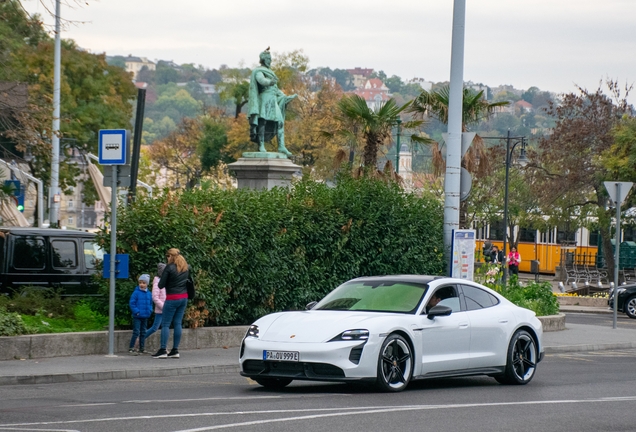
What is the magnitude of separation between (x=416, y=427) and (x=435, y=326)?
3516 millimetres

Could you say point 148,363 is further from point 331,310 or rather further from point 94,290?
point 94,290

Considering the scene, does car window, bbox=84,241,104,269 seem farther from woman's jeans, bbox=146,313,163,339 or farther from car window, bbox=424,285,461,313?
car window, bbox=424,285,461,313

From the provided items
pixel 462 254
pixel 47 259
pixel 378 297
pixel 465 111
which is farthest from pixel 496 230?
pixel 378 297

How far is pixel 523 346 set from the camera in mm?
14359

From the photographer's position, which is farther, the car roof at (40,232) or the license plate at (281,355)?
the car roof at (40,232)

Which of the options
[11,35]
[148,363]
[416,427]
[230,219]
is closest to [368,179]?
[230,219]

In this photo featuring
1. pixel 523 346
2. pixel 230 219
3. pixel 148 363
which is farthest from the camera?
pixel 230 219

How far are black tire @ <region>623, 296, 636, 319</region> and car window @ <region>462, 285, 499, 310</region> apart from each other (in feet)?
68.1

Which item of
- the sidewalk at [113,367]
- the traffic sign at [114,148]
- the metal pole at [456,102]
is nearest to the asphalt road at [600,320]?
the metal pole at [456,102]

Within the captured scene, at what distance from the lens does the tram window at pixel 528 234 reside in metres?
66.5

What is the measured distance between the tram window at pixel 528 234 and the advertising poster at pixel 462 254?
46.0 metres

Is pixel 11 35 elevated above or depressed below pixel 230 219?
above

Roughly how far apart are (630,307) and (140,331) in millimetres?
20735

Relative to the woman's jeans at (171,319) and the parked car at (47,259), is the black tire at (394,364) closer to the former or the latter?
the woman's jeans at (171,319)
